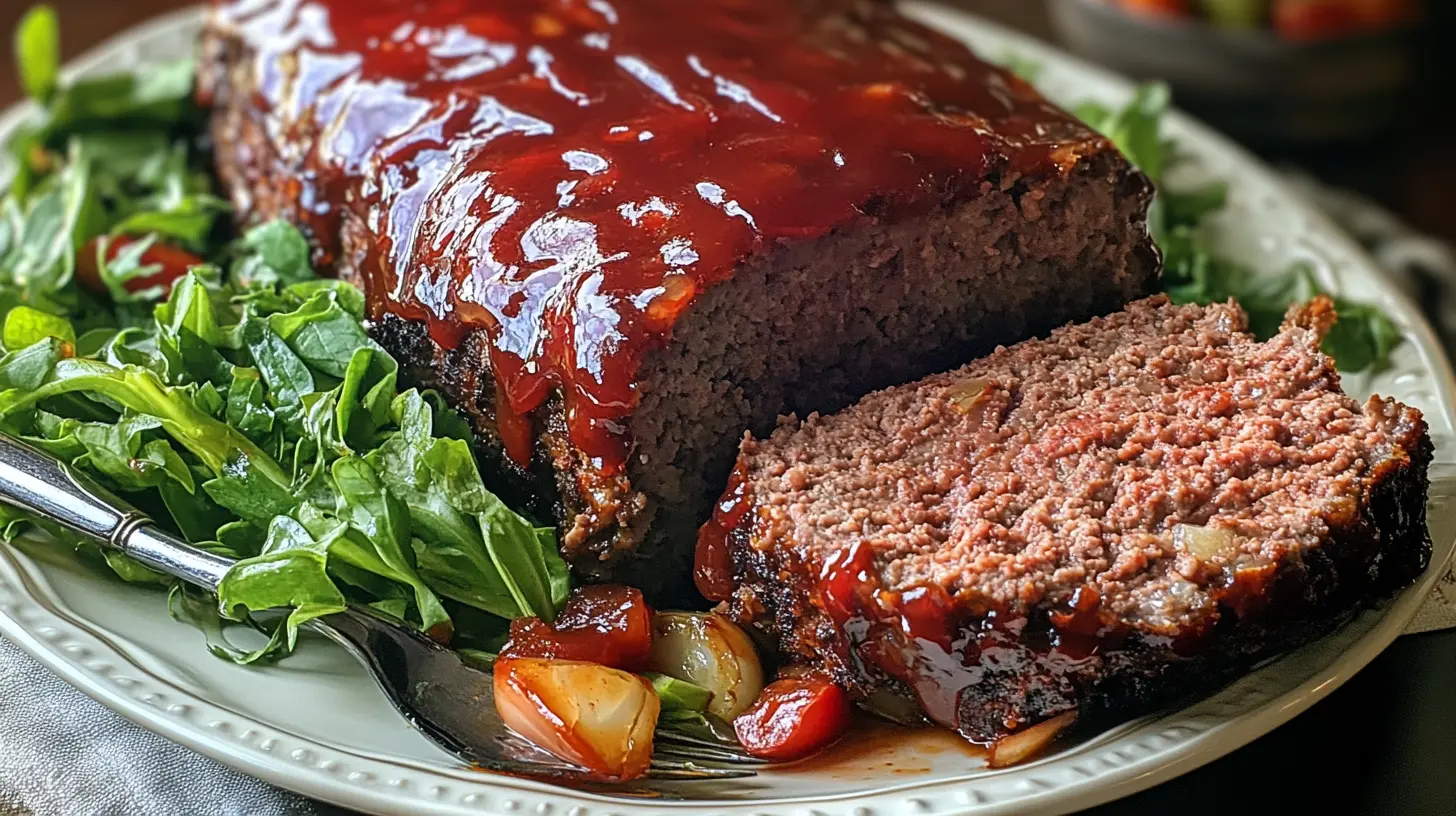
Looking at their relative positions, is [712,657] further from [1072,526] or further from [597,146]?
[597,146]

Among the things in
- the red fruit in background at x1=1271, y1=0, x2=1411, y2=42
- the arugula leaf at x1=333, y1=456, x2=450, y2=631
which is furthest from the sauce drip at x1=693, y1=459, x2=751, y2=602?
the red fruit in background at x1=1271, y1=0, x2=1411, y2=42

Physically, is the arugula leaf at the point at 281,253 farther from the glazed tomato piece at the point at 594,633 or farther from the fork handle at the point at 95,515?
the glazed tomato piece at the point at 594,633

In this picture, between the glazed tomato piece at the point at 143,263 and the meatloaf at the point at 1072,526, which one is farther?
the glazed tomato piece at the point at 143,263

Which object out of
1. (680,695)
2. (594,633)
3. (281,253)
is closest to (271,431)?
(281,253)

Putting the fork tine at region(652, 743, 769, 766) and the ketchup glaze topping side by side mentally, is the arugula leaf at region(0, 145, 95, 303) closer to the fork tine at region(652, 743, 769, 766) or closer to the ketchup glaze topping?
the ketchup glaze topping

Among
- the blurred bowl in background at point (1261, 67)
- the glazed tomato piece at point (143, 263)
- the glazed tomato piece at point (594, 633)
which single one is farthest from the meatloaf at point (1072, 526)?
the blurred bowl in background at point (1261, 67)
